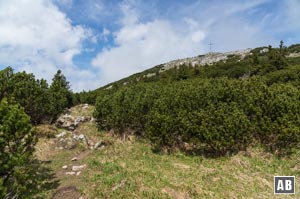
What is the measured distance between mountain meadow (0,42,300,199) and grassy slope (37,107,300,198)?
0.04m

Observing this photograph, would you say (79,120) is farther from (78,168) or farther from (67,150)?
(78,168)

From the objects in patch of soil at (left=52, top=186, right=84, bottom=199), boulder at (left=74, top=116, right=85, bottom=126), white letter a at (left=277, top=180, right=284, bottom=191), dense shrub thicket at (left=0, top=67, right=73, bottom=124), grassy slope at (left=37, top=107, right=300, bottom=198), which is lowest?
white letter a at (left=277, top=180, right=284, bottom=191)

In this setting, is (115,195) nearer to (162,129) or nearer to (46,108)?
(162,129)

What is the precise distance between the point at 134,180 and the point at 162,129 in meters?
4.31

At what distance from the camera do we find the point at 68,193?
8.81 metres

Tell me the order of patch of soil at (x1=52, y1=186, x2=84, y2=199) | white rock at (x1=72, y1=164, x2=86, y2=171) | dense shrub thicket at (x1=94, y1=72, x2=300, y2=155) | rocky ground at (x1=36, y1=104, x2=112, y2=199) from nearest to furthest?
patch of soil at (x1=52, y1=186, x2=84, y2=199)
rocky ground at (x1=36, y1=104, x2=112, y2=199)
white rock at (x1=72, y1=164, x2=86, y2=171)
dense shrub thicket at (x1=94, y1=72, x2=300, y2=155)

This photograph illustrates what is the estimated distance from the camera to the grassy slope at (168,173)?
333 inches

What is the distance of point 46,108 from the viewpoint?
17797mm

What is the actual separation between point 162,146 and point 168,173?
338 cm

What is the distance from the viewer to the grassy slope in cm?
847

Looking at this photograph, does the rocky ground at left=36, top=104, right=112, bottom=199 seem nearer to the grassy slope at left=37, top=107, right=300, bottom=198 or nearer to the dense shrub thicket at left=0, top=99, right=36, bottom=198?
the grassy slope at left=37, top=107, right=300, bottom=198

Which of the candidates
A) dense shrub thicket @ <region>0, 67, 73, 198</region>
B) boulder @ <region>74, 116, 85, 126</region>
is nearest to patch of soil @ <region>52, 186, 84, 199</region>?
dense shrub thicket @ <region>0, 67, 73, 198</region>

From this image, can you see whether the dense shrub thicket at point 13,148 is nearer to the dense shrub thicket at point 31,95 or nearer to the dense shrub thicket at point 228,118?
the dense shrub thicket at point 228,118

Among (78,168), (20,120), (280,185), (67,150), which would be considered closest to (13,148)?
(20,120)
